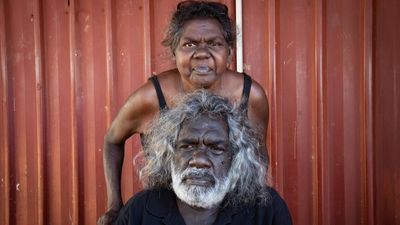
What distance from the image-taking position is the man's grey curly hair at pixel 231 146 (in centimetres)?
203

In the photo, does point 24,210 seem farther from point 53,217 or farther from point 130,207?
point 130,207

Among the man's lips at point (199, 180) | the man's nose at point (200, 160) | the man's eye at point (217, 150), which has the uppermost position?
the man's eye at point (217, 150)

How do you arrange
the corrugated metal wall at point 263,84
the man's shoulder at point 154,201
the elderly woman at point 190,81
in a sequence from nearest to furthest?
the man's shoulder at point 154,201 < the elderly woman at point 190,81 < the corrugated metal wall at point 263,84

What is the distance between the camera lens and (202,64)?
209cm

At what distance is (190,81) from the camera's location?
2160 millimetres

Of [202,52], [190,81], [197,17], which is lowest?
[190,81]

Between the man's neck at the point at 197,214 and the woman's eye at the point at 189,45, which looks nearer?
the man's neck at the point at 197,214

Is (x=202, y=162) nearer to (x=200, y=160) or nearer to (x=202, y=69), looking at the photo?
(x=200, y=160)

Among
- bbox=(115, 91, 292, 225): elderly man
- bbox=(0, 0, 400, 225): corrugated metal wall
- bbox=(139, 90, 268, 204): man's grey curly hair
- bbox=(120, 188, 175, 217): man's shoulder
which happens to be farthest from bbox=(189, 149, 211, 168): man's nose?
bbox=(0, 0, 400, 225): corrugated metal wall

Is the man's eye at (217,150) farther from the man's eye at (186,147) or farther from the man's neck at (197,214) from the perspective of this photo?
the man's neck at (197,214)

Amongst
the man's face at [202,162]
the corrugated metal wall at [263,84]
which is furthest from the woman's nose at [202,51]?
the corrugated metal wall at [263,84]

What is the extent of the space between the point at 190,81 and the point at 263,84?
118cm

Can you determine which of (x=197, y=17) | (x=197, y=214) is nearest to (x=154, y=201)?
(x=197, y=214)

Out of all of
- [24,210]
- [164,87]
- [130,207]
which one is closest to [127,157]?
[24,210]
